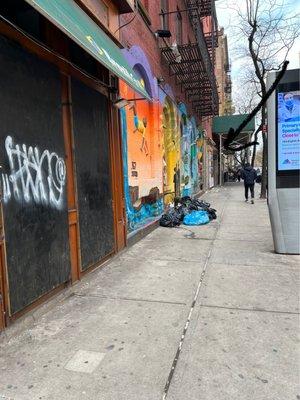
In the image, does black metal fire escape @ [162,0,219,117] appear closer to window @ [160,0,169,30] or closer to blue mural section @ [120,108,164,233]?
window @ [160,0,169,30]

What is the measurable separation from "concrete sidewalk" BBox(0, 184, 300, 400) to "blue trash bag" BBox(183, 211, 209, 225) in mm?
3747

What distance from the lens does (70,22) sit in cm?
362

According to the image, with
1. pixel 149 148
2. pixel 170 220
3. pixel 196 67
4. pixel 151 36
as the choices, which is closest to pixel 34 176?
pixel 149 148

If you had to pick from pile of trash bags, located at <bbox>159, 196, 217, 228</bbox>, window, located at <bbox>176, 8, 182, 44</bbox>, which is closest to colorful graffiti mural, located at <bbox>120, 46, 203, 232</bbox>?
pile of trash bags, located at <bbox>159, 196, 217, 228</bbox>

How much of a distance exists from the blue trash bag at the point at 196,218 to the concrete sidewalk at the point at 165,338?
3.75 metres

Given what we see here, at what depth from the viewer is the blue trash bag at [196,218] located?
9453 millimetres

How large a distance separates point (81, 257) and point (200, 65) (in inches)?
405

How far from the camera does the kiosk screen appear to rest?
5.86m

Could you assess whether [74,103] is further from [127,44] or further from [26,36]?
[127,44]

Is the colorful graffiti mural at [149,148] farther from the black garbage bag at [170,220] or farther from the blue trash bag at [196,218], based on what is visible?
the blue trash bag at [196,218]

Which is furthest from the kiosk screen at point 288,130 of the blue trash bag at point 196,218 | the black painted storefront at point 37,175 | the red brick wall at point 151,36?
the blue trash bag at point 196,218

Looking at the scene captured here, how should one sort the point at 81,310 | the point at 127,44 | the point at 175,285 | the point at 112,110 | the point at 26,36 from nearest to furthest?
the point at 26,36, the point at 81,310, the point at 175,285, the point at 112,110, the point at 127,44

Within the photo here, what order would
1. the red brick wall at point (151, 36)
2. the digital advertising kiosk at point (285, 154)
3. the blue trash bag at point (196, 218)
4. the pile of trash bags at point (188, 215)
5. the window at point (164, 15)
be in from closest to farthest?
the digital advertising kiosk at point (285, 154) → the red brick wall at point (151, 36) → the pile of trash bags at point (188, 215) → the blue trash bag at point (196, 218) → the window at point (164, 15)

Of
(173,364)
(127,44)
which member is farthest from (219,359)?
(127,44)
